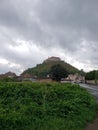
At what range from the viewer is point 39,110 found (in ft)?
35.4

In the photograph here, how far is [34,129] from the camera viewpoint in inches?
345

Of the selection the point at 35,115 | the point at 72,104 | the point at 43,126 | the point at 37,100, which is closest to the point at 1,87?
the point at 37,100

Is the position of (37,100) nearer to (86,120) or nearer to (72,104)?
(72,104)

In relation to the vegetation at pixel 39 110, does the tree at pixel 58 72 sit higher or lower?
higher

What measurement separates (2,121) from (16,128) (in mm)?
512

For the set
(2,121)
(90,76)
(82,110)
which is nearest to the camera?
(2,121)

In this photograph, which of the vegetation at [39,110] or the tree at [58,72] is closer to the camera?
the vegetation at [39,110]

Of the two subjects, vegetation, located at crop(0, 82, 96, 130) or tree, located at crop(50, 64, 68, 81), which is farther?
tree, located at crop(50, 64, 68, 81)

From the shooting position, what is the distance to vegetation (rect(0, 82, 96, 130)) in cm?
883

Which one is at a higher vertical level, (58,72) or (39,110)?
(58,72)

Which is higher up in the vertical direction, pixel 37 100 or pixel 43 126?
pixel 37 100

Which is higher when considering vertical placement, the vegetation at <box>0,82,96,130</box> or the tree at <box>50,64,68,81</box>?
the tree at <box>50,64,68,81</box>

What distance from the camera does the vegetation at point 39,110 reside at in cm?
883

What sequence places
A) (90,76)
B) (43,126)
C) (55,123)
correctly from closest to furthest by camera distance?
(43,126), (55,123), (90,76)
